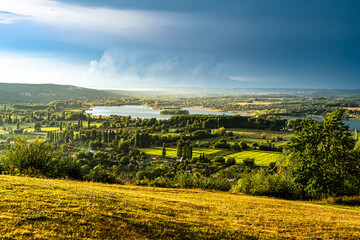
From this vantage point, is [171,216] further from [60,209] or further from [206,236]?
[60,209]

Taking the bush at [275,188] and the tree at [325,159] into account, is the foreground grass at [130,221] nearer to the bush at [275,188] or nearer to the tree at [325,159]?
the bush at [275,188]

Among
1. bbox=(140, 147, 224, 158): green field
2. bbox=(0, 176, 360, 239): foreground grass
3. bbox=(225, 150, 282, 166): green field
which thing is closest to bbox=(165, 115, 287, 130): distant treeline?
bbox=(140, 147, 224, 158): green field

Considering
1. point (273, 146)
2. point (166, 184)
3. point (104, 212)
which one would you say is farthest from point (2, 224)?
point (273, 146)

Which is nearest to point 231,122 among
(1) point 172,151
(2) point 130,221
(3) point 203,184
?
(1) point 172,151

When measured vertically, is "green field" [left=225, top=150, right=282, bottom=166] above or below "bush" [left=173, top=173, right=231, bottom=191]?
below

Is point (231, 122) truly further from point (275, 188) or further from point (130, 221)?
point (130, 221)

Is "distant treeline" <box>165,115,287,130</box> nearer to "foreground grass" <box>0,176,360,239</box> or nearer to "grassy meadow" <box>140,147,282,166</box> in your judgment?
"grassy meadow" <box>140,147,282,166</box>

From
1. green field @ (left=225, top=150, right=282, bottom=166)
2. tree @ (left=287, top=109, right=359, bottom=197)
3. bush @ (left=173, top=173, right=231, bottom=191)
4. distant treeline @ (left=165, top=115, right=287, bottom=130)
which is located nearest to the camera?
tree @ (left=287, top=109, right=359, bottom=197)
